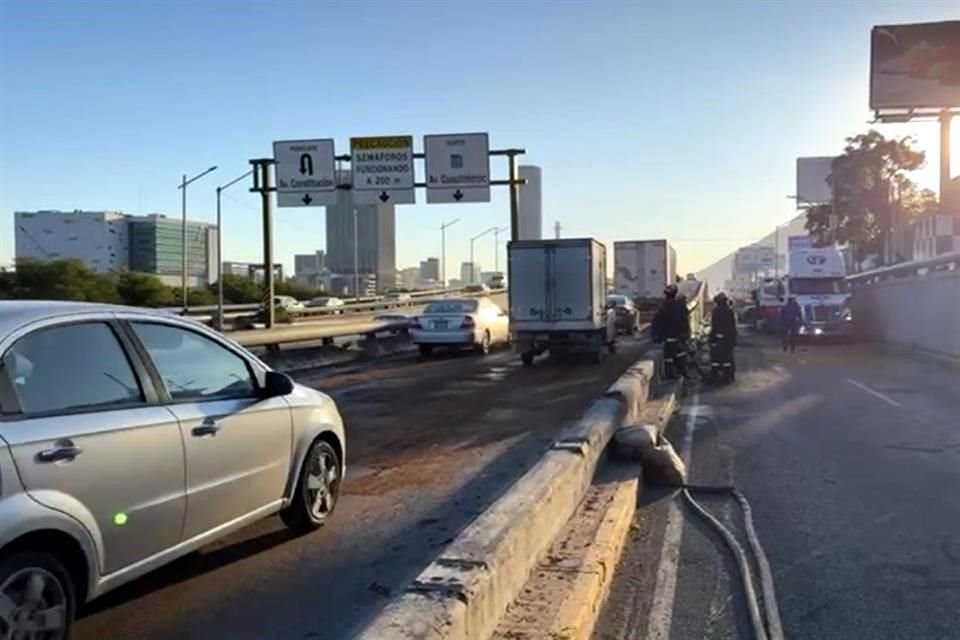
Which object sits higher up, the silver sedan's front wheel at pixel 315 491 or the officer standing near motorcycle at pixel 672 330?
the officer standing near motorcycle at pixel 672 330

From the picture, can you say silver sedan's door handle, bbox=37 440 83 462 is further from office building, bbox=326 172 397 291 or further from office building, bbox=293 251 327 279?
office building, bbox=293 251 327 279

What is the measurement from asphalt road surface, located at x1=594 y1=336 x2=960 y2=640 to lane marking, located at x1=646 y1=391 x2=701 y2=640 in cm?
1

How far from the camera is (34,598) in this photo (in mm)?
4117

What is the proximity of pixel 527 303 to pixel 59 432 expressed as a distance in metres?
20.2

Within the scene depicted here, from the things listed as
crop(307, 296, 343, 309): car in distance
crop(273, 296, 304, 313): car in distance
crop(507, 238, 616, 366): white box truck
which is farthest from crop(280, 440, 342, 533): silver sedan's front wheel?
crop(307, 296, 343, 309): car in distance

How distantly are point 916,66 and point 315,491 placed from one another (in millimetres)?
43907

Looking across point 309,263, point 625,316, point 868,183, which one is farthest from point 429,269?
point 625,316

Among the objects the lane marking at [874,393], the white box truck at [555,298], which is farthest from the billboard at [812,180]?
the lane marking at [874,393]

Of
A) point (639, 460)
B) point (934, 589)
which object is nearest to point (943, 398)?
point (639, 460)

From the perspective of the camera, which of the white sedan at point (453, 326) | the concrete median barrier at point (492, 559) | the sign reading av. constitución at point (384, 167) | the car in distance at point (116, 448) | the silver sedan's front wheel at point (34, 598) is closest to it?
the concrete median barrier at point (492, 559)

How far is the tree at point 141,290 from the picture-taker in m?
52.0

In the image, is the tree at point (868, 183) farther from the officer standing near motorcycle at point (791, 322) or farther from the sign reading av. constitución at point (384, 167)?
the sign reading av. constitución at point (384, 167)

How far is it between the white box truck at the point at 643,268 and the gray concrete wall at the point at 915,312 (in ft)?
34.4

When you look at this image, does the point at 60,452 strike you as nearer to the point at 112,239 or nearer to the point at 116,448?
the point at 116,448
